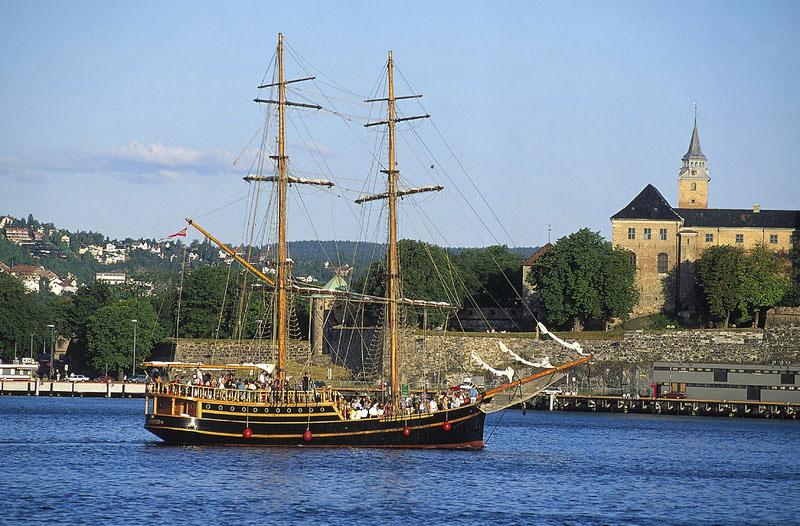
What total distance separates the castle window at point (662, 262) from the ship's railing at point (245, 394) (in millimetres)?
71669

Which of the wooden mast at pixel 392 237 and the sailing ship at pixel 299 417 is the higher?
the wooden mast at pixel 392 237

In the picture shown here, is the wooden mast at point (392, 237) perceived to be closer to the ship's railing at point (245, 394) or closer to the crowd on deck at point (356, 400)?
the crowd on deck at point (356, 400)

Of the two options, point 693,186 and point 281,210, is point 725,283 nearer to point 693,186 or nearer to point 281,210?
point 693,186

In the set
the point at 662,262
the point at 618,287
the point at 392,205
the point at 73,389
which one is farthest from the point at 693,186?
the point at 392,205

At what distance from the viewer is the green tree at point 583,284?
115250mm

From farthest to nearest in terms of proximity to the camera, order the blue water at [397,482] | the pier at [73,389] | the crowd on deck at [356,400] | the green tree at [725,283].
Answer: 1. the pier at [73,389]
2. the green tree at [725,283]
3. the crowd on deck at [356,400]
4. the blue water at [397,482]

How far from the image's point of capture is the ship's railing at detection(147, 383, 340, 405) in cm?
5632

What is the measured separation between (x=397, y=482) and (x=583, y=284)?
71279 mm

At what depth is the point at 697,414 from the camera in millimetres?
97125

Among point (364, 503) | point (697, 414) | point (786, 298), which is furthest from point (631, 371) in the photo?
point (364, 503)

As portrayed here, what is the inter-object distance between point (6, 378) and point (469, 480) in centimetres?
8235

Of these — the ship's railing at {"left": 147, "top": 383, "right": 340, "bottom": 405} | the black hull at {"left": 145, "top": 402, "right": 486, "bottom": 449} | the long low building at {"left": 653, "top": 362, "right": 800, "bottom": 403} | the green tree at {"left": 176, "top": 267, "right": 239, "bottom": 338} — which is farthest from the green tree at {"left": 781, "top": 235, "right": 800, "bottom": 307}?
the ship's railing at {"left": 147, "top": 383, "right": 340, "bottom": 405}

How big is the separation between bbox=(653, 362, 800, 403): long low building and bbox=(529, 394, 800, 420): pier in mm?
1988

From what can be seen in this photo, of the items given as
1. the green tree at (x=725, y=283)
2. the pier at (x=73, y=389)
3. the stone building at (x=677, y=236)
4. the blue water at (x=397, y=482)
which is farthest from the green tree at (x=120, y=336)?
the green tree at (x=725, y=283)
